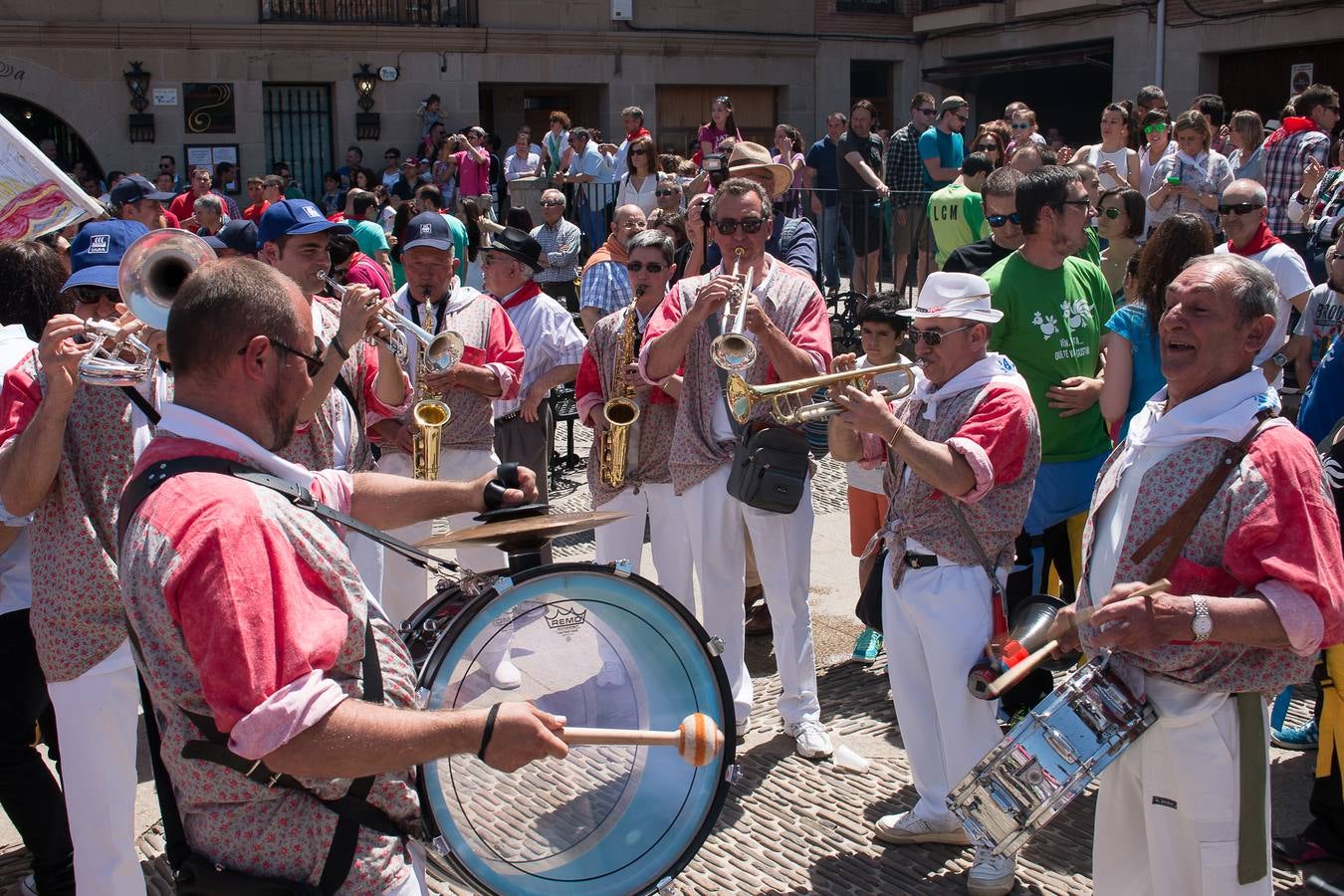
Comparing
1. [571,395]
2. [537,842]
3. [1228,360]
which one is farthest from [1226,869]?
[571,395]

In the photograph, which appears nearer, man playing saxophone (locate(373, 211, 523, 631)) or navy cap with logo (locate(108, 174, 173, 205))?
→ man playing saxophone (locate(373, 211, 523, 631))

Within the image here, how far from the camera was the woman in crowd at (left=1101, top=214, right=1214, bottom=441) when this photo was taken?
5.30 meters

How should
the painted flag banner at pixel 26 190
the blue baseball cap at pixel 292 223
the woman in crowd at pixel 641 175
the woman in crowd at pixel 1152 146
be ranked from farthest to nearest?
1. the woman in crowd at pixel 641 175
2. the woman in crowd at pixel 1152 146
3. the blue baseball cap at pixel 292 223
4. the painted flag banner at pixel 26 190

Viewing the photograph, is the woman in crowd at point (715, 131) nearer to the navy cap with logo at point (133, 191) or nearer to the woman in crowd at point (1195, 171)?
the woman in crowd at point (1195, 171)

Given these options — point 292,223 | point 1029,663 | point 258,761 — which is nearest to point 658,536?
point 292,223

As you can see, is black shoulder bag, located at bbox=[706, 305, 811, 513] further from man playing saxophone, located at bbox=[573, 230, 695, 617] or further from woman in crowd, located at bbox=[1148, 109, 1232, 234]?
woman in crowd, located at bbox=[1148, 109, 1232, 234]

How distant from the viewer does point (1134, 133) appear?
459 inches

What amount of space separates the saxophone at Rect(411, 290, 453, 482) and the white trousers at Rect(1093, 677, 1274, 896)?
3156 mm

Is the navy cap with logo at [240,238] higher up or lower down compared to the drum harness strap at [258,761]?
higher up

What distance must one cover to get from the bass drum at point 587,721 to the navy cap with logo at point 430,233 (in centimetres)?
338

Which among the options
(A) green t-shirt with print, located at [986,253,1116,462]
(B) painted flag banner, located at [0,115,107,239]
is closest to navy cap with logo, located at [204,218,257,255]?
(B) painted flag banner, located at [0,115,107,239]

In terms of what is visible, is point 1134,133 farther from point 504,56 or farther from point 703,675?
point 504,56

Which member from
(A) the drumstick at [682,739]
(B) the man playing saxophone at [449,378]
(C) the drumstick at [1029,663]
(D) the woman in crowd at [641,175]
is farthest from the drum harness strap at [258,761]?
(D) the woman in crowd at [641,175]

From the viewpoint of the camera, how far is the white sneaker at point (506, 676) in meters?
3.01
